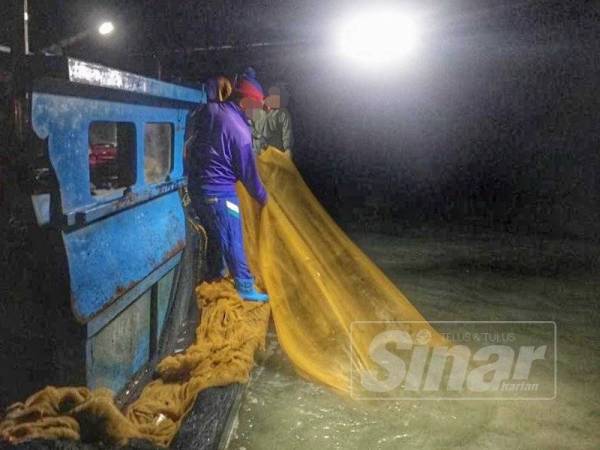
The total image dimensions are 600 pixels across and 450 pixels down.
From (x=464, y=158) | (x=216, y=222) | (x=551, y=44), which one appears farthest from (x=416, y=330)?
(x=464, y=158)

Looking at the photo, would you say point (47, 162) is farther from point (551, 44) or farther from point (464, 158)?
point (464, 158)

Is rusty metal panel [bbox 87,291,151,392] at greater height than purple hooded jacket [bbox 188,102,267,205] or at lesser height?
lesser

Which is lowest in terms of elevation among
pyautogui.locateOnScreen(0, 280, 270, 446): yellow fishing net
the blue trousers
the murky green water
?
the murky green water

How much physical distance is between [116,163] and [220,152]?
0.87 meters

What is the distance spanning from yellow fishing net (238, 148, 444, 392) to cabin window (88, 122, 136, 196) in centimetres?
124

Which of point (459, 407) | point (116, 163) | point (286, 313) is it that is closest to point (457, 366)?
point (459, 407)

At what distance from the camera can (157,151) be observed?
176 inches

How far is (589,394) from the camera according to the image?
4.08m

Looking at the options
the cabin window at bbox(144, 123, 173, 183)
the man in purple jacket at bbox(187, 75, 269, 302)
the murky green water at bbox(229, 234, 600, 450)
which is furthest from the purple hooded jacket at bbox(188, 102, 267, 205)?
the murky green water at bbox(229, 234, 600, 450)

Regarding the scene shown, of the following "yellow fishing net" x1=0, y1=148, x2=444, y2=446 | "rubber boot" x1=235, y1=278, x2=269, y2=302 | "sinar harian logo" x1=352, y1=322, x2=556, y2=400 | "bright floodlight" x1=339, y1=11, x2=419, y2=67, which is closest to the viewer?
"yellow fishing net" x1=0, y1=148, x2=444, y2=446

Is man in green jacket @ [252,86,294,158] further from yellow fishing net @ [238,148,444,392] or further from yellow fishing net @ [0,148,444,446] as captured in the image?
yellow fishing net @ [238,148,444,392]

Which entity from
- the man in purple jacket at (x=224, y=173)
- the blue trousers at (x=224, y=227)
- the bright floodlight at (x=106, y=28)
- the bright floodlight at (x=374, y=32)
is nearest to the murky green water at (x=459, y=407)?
the blue trousers at (x=224, y=227)

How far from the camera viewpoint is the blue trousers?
4.64 meters

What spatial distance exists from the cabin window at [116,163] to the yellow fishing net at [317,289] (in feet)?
4.06
